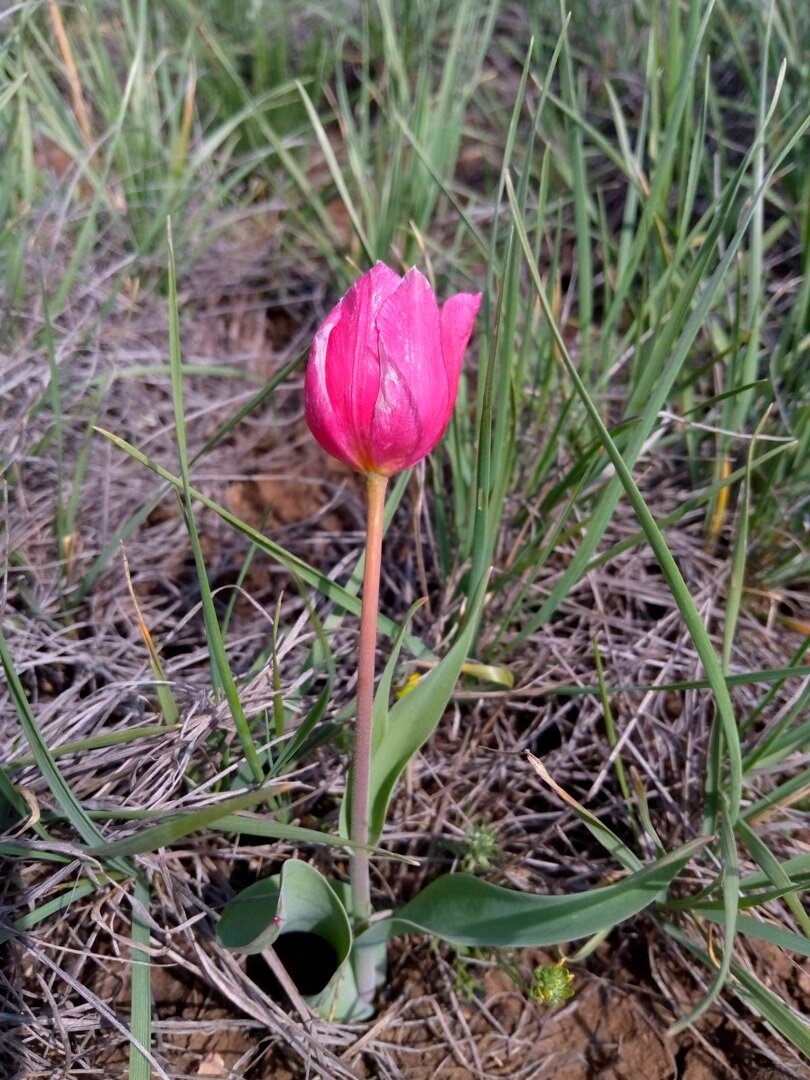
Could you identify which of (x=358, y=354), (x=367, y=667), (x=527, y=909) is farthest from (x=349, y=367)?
(x=527, y=909)

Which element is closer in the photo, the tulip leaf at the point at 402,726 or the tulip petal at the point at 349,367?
the tulip petal at the point at 349,367

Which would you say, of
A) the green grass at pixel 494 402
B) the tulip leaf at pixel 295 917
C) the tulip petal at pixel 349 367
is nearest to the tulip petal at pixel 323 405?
the tulip petal at pixel 349 367

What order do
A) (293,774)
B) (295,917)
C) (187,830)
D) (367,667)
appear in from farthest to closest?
1. (293,774)
2. (295,917)
3. (367,667)
4. (187,830)

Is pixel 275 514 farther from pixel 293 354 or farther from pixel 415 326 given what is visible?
pixel 415 326

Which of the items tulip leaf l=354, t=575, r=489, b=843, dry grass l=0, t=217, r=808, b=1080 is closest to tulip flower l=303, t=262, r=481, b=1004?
tulip leaf l=354, t=575, r=489, b=843

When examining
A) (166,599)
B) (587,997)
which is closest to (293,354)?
(166,599)

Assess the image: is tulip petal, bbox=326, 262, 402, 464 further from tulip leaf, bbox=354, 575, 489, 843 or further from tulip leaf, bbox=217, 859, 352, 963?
tulip leaf, bbox=217, 859, 352, 963

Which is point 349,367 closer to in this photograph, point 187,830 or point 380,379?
point 380,379

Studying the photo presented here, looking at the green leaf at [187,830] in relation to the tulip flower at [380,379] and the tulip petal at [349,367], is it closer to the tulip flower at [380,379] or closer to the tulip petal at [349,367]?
the tulip flower at [380,379]
